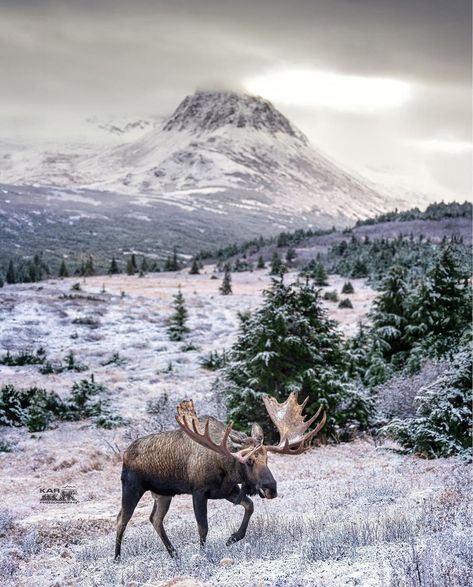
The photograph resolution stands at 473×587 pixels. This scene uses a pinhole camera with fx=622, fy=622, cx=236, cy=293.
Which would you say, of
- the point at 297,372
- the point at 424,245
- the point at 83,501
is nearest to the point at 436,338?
the point at 297,372

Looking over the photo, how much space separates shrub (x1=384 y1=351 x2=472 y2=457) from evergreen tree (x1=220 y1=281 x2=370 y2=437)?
283 cm

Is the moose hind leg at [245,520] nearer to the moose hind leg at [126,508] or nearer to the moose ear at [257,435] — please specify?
the moose ear at [257,435]

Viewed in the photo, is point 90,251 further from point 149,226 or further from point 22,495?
point 22,495

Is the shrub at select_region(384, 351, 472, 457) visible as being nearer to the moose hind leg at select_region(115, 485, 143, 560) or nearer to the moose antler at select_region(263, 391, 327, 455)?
the moose antler at select_region(263, 391, 327, 455)

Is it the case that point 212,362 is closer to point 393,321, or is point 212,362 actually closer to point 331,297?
point 393,321

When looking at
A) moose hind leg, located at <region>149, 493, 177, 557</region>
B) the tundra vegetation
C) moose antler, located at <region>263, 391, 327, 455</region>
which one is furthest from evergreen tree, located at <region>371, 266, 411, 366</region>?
moose hind leg, located at <region>149, 493, 177, 557</region>

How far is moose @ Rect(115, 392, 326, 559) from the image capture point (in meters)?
6.38

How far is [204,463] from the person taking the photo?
6750 millimetres

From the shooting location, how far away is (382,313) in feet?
63.4

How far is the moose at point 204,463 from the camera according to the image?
20.9 feet

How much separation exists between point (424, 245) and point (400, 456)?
189 feet

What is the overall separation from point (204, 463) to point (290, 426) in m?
1.11

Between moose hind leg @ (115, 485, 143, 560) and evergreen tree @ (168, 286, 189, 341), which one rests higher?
moose hind leg @ (115, 485, 143, 560)

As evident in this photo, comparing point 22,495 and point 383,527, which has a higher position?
point 383,527
